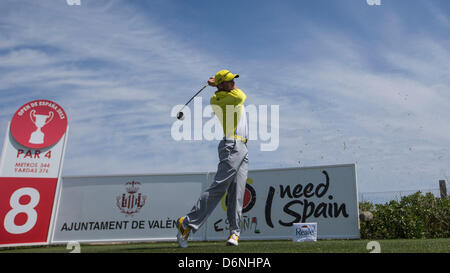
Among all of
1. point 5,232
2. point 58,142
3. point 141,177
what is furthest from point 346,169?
point 5,232

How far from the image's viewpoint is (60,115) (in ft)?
29.5

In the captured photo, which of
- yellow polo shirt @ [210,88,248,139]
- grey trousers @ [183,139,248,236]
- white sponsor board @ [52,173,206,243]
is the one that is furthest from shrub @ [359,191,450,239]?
yellow polo shirt @ [210,88,248,139]

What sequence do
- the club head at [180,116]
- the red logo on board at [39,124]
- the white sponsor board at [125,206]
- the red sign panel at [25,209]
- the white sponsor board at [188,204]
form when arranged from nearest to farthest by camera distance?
the club head at [180,116], the red sign panel at [25,209], the white sponsor board at [188,204], the red logo on board at [39,124], the white sponsor board at [125,206]

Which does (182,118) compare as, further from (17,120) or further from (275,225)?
(17,120)

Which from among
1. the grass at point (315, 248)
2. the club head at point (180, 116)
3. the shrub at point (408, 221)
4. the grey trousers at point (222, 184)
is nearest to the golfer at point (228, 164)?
the grey trousers at point (222, 184)

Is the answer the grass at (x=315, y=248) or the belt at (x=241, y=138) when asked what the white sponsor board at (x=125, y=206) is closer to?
the grass at (x=315, y=248)

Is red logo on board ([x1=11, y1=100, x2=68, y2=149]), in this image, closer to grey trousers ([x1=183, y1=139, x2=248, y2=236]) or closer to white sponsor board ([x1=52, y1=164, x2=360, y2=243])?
white sponsor board ([x1=52, y1=164, x2=360, y2=243])

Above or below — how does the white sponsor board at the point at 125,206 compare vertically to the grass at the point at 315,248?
above

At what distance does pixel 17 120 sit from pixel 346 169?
7493mm

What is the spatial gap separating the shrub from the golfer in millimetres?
5106

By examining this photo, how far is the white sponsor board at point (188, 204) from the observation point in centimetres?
837

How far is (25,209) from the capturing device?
8273 mm
